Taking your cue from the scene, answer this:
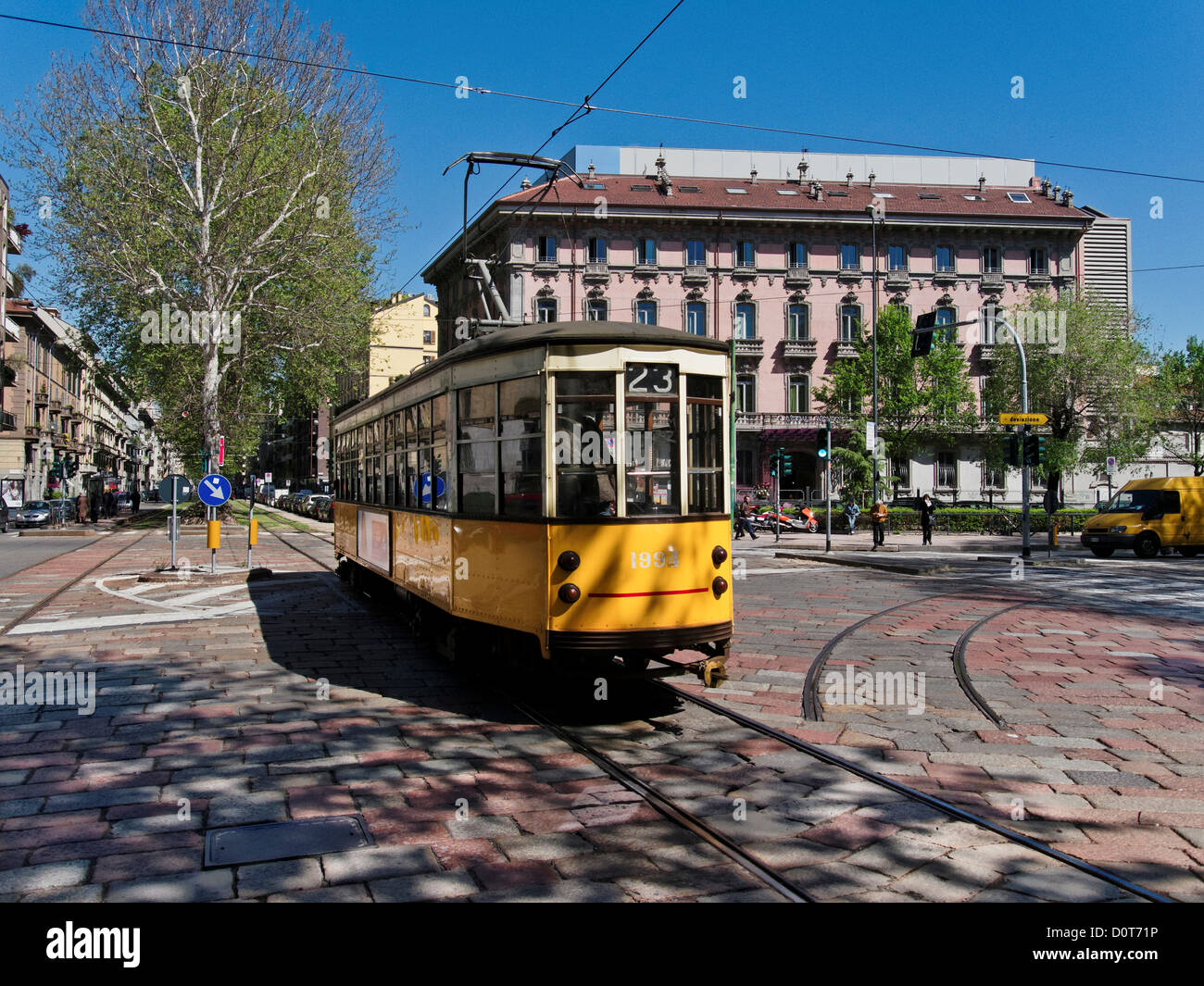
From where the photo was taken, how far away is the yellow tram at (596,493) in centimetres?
621

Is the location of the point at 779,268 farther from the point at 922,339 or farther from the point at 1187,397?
the point at 922,339

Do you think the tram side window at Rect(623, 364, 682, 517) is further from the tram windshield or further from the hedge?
the hedge

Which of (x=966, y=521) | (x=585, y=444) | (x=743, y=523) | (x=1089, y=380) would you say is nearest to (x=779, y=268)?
(x=1089, y=380)

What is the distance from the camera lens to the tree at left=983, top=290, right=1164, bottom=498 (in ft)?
139

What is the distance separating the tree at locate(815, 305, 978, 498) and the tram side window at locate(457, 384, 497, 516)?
1562 inches

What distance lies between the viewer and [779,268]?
4975cm

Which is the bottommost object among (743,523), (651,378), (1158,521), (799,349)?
(743,523)

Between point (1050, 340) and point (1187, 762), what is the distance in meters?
42.6

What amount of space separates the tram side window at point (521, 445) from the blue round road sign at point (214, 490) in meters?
9.82

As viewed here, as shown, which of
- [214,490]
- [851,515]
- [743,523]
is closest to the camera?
[214,490]

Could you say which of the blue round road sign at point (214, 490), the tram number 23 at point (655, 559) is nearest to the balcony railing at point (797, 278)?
the blue round road sign at point (214, 490)

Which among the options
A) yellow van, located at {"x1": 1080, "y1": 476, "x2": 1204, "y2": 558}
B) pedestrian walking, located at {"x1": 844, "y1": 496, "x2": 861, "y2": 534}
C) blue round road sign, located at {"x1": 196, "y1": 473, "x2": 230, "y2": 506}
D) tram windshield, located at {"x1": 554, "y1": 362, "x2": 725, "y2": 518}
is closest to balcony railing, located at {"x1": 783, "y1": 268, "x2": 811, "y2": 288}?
pedestrian walking, located at {"x1": 844, "y1": 496, "x2": 861, "y2": 534}

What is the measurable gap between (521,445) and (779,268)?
4581 cm
